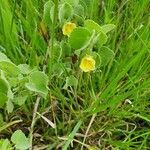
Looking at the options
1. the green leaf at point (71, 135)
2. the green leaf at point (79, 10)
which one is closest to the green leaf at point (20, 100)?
the green leaf at point (71, 135)

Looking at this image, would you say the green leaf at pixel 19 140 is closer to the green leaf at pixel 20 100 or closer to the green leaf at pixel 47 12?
the green leaf at pixel 20 100

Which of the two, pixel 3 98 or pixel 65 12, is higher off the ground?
pixel 65 12

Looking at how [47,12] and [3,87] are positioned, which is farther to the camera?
[47,12]

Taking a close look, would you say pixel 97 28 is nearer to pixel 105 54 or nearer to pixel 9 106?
pixel 105 54

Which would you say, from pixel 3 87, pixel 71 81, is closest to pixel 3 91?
pixel 3 87

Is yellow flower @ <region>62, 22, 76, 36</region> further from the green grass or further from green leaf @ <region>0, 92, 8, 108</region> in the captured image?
green leaf @ <region>0, 92, 8, 108</region>

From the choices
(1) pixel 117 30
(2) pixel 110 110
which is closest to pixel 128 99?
(2) pixel 110 110
